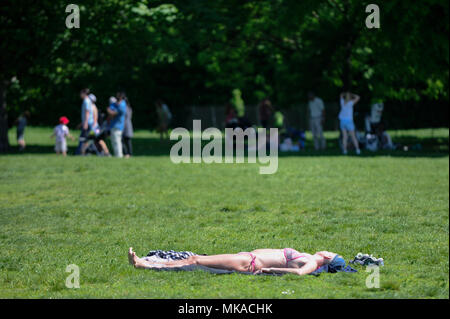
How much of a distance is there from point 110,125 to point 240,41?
13.5 m

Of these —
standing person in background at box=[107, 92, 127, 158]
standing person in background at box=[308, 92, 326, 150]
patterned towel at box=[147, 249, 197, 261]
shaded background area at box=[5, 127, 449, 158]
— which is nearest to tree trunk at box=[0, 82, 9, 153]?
shaded background area at box=[5, 127, 449, 158]

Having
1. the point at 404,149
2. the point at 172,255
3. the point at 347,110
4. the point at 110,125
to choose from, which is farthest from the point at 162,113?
the point at 172,255

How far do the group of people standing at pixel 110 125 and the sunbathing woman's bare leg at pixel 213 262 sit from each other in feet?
51.6

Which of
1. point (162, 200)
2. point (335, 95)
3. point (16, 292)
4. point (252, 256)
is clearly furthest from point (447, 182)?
point (335, 95)

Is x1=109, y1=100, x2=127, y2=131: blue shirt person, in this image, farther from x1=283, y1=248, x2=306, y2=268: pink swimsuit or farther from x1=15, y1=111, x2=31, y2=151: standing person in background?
x1=283, y1=248, x2=306, y2=268: pink swimsuit

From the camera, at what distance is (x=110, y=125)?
23.1m

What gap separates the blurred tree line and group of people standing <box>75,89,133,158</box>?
4018 mm

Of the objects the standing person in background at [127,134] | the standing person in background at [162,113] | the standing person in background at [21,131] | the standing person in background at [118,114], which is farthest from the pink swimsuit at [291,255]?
the standing person in background at [162,113]

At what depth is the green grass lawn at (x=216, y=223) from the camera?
6.93m

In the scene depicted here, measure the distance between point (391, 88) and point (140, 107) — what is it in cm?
3128

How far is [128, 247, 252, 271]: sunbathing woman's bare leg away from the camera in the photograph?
7.44 m

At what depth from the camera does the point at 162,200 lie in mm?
13422

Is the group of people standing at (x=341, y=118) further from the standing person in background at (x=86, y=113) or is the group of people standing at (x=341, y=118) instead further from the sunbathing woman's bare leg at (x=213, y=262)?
the sunbathing woman's bare leg at (x=213, y=262)
